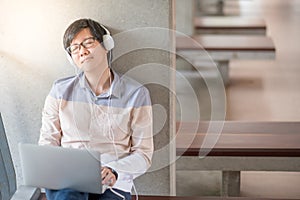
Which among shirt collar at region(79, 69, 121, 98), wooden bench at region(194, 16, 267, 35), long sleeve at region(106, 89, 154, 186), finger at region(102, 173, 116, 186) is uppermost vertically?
shirt collar at region(79, 69, 121, 98)

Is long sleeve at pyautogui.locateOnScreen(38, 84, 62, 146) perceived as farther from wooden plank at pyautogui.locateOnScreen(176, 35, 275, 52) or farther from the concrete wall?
wooden plank at pyautogui.locateOnScreen(176, 35, 275, 52)

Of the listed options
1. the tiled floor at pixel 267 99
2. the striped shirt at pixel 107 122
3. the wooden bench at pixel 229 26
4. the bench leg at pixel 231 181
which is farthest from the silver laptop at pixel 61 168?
the wooden bench at pixel 229 26

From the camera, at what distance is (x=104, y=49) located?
2.39 m

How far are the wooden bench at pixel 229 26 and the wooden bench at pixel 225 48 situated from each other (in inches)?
25.2

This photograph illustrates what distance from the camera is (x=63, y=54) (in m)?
2.63

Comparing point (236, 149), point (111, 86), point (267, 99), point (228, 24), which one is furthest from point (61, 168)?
point (228, 24)

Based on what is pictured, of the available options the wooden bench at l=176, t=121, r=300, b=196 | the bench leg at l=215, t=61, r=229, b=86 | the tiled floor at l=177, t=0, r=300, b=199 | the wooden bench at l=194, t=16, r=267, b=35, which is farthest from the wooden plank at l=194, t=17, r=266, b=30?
the wooden bench at l=176, t=121, r=300, b=196

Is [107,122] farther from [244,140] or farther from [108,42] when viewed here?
[244,140]

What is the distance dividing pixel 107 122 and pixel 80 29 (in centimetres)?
40

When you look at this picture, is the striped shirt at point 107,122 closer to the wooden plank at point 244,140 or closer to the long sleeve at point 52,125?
the long sleeve at point 52,125

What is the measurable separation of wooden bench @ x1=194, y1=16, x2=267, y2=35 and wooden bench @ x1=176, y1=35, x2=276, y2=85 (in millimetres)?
640

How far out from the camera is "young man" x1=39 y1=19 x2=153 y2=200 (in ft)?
7.75

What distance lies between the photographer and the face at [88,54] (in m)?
2.34

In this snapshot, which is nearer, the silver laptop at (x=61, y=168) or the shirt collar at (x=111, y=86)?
the silver laptop at (x=61, y=168)
